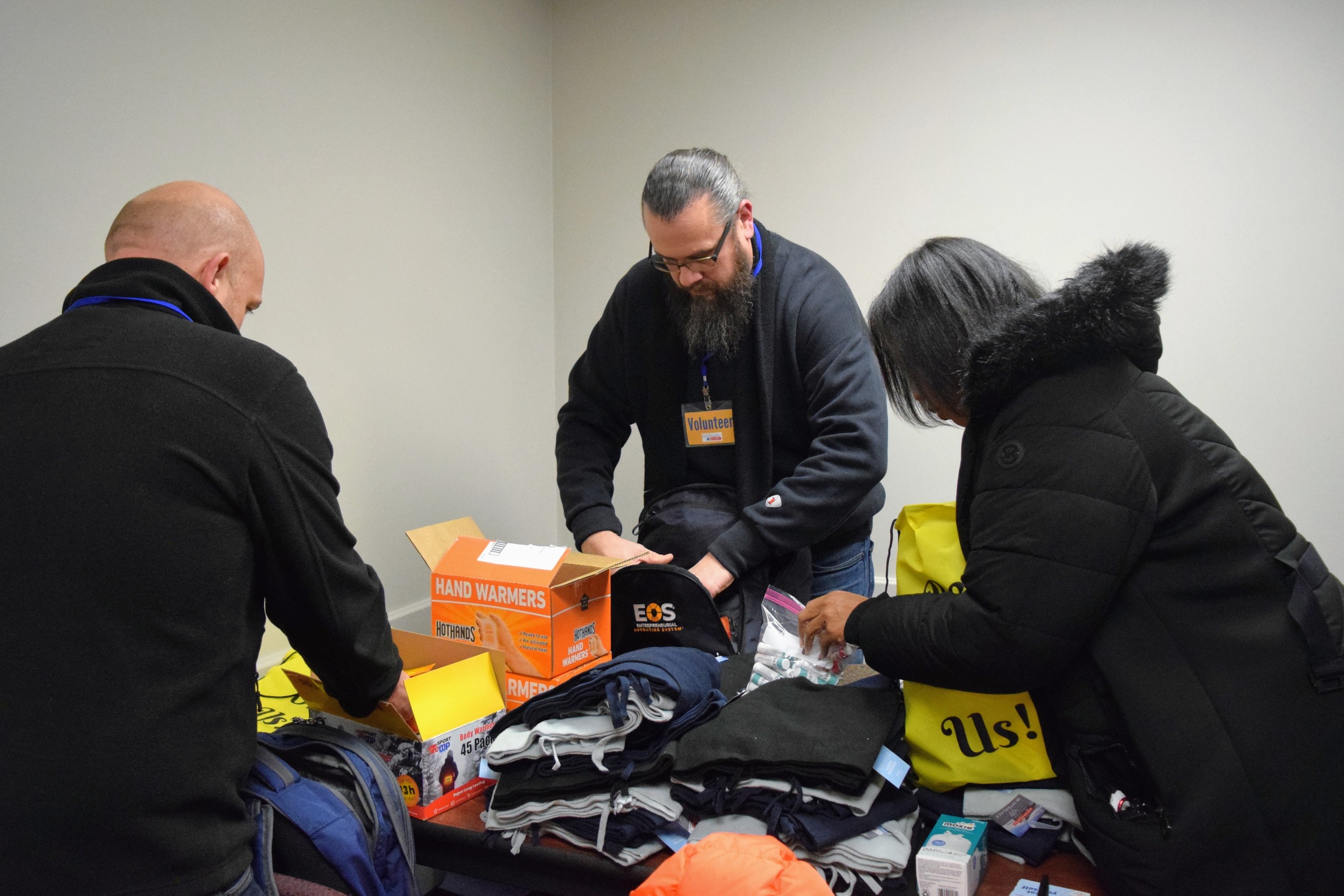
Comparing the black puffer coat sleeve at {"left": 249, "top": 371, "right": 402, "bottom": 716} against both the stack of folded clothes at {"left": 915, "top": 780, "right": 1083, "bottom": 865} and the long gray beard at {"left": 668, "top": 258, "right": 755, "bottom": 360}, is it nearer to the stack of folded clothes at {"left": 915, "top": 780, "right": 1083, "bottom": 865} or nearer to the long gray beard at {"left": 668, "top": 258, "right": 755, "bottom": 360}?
the stack of folded clothes at {"left": 915, "top": 780, "right": 1083, "bottom": 865}

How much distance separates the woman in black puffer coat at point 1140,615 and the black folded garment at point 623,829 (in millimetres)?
425

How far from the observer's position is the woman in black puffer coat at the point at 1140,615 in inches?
41.2

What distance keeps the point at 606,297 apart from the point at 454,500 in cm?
114

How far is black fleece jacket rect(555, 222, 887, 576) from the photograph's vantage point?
1.99m

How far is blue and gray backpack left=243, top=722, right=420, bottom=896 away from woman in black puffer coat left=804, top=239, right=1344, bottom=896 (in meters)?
0.79

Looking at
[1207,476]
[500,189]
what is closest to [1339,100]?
[1207,476]

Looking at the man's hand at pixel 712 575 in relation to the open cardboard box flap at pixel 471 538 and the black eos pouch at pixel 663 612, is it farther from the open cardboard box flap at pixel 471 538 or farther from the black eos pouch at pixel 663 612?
the open cardboard box flap at pixel 471 538

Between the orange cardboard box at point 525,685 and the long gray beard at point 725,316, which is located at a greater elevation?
the long gray beard at point 725,316

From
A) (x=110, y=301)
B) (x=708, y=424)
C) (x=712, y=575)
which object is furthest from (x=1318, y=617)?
(x=110, y=301)

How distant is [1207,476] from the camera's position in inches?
44.6

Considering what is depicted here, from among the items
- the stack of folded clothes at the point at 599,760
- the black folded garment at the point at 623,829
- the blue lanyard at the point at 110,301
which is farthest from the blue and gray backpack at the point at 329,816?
the blue lanyard at the point at 110,301

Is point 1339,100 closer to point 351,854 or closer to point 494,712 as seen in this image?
point 494,712

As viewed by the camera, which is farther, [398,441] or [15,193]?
[398,441]

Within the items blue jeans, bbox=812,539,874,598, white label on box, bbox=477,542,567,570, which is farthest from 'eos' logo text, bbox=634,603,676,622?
blue jeans, bbox=812,539,874,598
